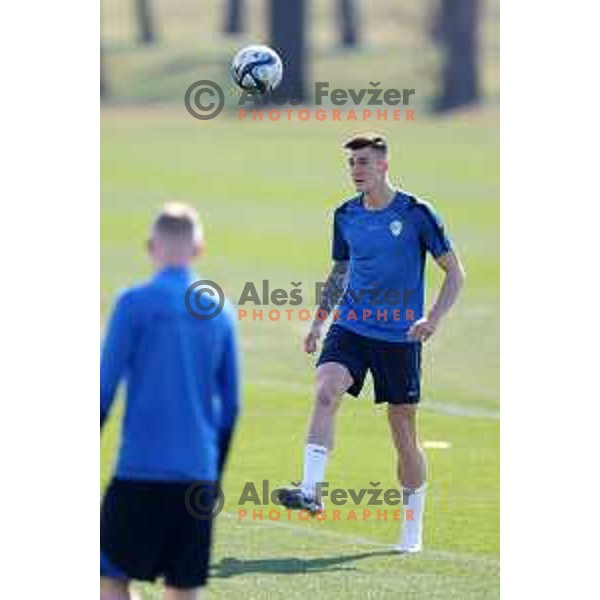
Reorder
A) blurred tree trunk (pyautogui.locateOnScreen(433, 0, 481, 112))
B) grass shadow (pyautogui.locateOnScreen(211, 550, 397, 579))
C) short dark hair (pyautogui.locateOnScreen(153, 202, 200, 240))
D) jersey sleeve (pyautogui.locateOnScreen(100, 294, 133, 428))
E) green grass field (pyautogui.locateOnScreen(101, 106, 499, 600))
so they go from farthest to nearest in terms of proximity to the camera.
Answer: blurred tree trunk (pyautogui.locateOnScreen(433, 0, 481, 112))
green grass field (pyautogui.locateOnScreen(101, 106, 499, 600))
grass shadow (pyautogui.locateOnScreen(211, 550, 397, 579))
jersey sleeve (pyautogui.locateOnScreen(100, 294, 133, 428))
short dark hair (pyautogui.locateOnScreen(153, 202, 200, 240))

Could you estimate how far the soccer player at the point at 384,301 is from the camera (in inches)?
517

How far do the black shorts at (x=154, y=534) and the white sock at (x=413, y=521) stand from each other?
12.0ft

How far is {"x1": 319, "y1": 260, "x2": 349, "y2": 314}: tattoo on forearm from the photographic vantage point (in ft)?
44.2

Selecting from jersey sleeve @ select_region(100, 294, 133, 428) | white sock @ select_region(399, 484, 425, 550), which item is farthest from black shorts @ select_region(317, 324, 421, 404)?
jersey sleeve @ select_region(100, 294, 133, 428)

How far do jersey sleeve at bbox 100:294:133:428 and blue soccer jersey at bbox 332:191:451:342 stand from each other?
3.85 metres

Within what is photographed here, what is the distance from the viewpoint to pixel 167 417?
31.7ft

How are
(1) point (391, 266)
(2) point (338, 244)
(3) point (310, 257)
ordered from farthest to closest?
(3) point (310, 257) < (2) point (338, 244) < (1) point (391, 266)

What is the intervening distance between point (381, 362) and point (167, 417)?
3.79 m

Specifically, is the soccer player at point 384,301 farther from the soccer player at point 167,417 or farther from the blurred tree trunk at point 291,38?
the blurred tree trunk at point 291,38

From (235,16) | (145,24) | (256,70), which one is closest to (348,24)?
(235,16)

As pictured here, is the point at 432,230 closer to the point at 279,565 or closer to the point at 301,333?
the point at 279,565

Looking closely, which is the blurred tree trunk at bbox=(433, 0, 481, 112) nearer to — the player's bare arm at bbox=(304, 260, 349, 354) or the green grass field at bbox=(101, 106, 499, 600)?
the green grass field at bbox=(101, 106, 499, 600)

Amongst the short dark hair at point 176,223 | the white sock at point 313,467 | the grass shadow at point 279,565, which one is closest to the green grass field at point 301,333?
the grass shadow at point 279,565
